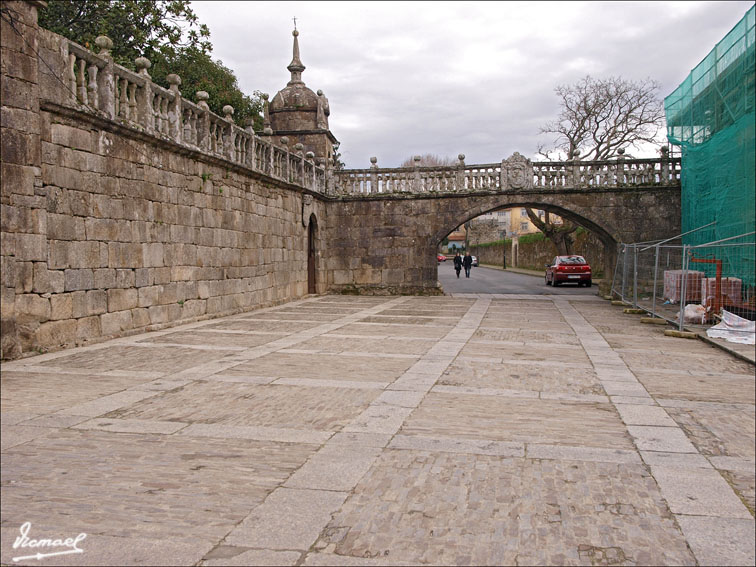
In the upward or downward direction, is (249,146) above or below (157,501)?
above

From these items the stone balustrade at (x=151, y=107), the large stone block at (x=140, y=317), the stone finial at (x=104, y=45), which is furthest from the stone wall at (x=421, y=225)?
the stone finial at (x=104, y=45)

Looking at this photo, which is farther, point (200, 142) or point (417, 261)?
point (417, 261)

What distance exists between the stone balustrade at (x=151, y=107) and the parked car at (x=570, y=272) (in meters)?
16.4

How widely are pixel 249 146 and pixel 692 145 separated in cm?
1222

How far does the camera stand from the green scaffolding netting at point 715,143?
1162 cm

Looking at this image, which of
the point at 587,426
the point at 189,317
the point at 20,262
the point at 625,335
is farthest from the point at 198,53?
the point at 587,426

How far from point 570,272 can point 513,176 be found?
30.1ft

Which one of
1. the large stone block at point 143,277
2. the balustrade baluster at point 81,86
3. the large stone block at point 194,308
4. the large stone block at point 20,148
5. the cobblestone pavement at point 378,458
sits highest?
the balustrade baluster at point 81,86

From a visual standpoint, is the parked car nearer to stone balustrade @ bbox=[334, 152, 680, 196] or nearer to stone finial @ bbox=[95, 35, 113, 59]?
stone balustrade @ bbox=[334, 152, 680, 196]

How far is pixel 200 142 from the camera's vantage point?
12727mm

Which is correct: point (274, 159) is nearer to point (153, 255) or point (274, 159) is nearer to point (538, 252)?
point (153, 255)

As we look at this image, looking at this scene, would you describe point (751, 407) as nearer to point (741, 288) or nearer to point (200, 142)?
point (741, 288)

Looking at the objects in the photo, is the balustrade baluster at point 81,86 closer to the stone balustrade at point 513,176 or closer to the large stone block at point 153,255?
the large stone block at point 153,255

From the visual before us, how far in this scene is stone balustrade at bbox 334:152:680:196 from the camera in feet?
67.3
